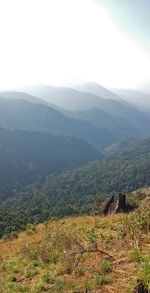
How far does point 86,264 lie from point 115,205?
33.2ft

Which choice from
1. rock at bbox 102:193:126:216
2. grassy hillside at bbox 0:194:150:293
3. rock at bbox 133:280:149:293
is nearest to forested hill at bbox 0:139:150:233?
rock at bbox 102:193:126:216

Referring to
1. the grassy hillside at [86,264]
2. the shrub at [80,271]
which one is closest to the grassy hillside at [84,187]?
the grassy hillside at [86,264]

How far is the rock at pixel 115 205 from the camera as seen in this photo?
15672 millimetres

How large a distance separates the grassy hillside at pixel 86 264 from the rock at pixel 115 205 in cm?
627

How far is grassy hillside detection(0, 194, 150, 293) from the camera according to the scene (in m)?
5.23

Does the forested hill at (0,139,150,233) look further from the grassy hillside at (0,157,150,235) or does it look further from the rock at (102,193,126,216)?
the rock at (102,193,126,216)

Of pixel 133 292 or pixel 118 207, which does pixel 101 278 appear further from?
pixel 118 207

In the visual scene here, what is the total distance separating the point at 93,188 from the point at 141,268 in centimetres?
14424

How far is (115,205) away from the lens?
16203 mm

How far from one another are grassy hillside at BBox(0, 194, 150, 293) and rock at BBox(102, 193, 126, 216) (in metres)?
6.27

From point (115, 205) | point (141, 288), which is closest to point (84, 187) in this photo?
point (115, 205)

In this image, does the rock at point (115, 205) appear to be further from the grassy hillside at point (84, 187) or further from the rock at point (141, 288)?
the grassy hillside at point (84, 187)

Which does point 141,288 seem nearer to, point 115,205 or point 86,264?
point 86,264

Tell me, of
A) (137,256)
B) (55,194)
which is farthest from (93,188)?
(137,256)
